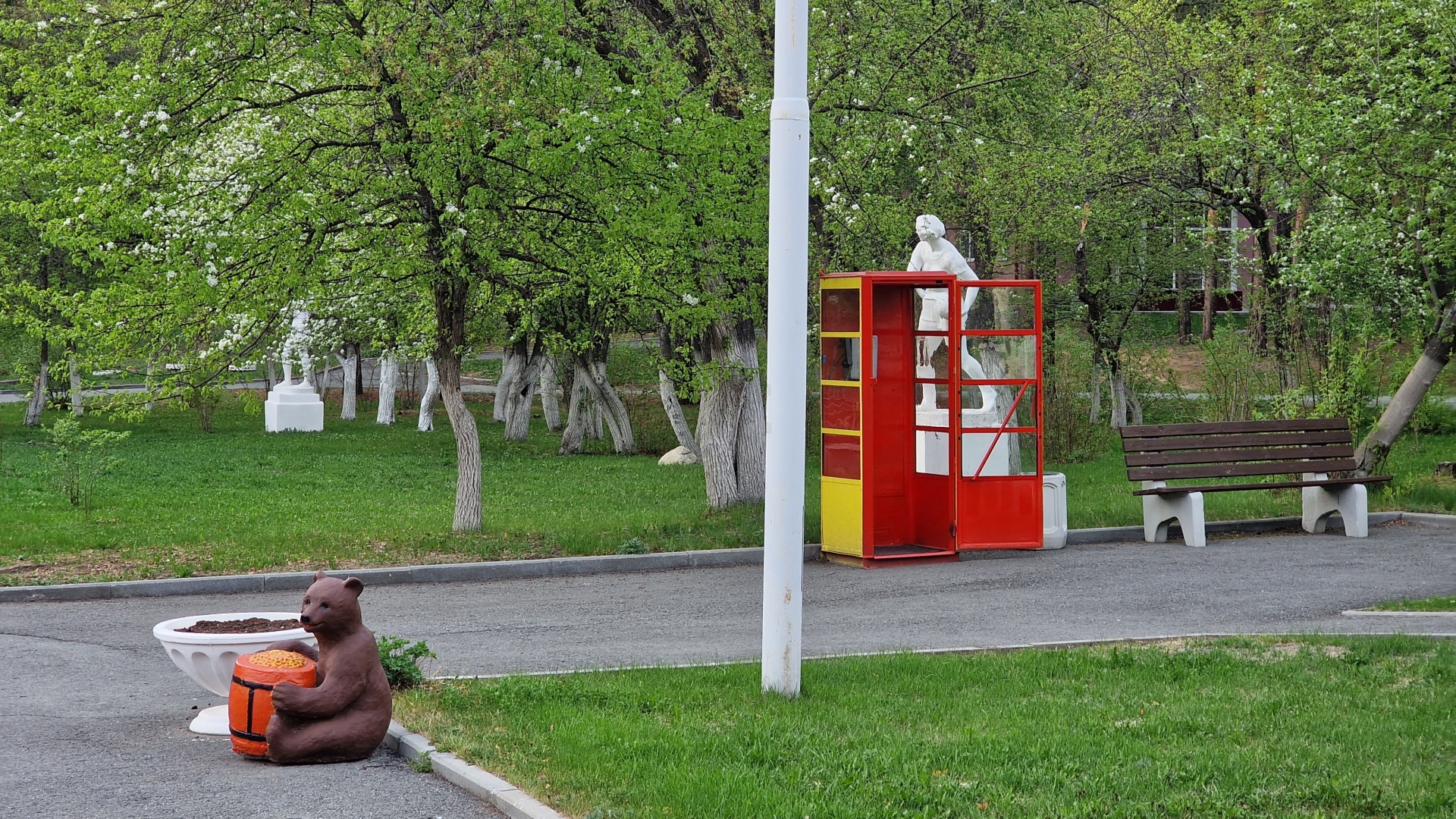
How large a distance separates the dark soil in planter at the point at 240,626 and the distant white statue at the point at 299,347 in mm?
20408

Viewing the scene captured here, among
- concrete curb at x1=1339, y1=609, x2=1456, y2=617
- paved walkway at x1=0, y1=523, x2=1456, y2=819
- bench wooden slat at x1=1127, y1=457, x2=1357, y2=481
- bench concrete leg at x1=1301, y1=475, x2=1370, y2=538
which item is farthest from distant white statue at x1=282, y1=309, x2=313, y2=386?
concrete curb at x1=1339, y1=609, x2=1456, y2=617

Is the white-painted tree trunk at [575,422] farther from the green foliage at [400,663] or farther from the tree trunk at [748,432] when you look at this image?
the green foliage at [400,663]

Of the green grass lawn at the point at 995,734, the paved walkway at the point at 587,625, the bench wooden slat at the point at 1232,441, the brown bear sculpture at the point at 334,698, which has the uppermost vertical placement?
the bench wooden slat at the point at 1232,441

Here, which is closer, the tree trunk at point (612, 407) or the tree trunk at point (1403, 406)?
the tree trunk at point (1403, 406)

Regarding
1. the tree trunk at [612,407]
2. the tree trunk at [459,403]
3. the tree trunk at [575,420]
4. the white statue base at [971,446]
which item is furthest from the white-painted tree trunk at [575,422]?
the white statue base at [971,446]

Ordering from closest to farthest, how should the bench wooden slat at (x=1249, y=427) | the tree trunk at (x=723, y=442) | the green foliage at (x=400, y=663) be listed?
the green foliage at (x=400, y=663)
the bench wooden slat at (x=1249, y=427)
the tree trunk at (x=723, y=442)

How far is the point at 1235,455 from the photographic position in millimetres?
14719

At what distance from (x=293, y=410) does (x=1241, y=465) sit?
22887mm

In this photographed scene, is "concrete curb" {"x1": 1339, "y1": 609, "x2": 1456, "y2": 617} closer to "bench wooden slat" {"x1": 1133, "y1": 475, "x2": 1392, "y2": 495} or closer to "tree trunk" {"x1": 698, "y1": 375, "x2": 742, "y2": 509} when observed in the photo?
"bench wooden slat" {"x1": 1133, "y1": 475, "x2": 1392, "y2": 495}

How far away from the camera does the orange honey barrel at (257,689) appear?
626 centimetres

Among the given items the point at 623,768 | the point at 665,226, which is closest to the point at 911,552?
the point at 665,226

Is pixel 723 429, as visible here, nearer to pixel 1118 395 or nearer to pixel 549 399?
pixel 1118 395

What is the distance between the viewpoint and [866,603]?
10.8m

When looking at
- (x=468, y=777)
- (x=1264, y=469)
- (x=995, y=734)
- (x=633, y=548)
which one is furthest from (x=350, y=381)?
(x=995, y=734)
